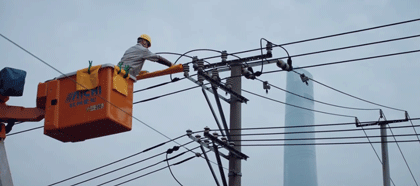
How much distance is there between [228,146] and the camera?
13.0m

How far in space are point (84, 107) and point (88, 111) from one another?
0.12m

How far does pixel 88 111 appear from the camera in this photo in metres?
10.0

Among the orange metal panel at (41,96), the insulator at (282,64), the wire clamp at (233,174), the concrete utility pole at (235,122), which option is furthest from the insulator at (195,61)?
the orange metal panel at (41,96)

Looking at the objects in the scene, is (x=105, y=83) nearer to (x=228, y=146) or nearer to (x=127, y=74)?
(x=127, y=74)

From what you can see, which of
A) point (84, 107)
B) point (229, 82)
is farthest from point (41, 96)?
point (229, 82)

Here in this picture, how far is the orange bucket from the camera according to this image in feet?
32.5

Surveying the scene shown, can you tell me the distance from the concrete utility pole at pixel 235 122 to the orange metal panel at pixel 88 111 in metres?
3.35

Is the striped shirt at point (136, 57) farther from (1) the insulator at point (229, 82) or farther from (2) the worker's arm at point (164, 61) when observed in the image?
(1) the insulator at point (229, 82)

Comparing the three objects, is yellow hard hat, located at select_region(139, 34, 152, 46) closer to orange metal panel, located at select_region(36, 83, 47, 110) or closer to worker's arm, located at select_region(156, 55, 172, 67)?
worker's arm, located at select_region(156, 55, 172, 67)

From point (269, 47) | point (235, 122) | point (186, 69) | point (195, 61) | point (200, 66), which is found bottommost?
point (235, 122)

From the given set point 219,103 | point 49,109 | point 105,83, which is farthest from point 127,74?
point 219,103

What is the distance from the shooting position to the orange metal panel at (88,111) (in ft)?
32.4

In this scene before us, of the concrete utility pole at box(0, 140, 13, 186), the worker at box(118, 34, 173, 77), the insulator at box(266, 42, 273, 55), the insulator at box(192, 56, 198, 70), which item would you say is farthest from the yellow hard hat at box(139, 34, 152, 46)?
the concrete utility pole at box(0, 140, 13, 186)

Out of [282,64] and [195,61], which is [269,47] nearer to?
[282,64]
